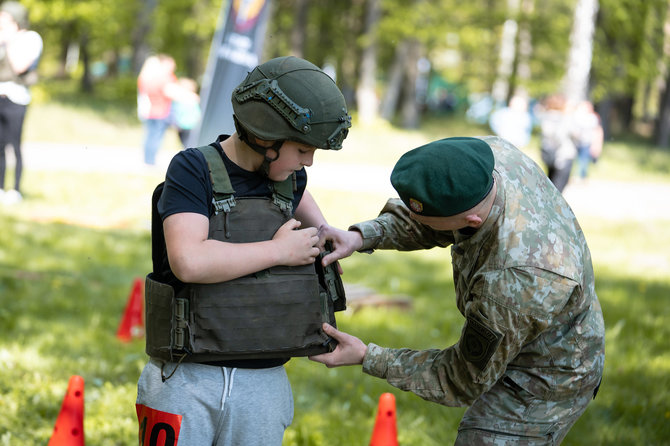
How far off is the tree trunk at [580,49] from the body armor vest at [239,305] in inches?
855

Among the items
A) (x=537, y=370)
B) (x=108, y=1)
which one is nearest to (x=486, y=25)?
(x=108, y=1)

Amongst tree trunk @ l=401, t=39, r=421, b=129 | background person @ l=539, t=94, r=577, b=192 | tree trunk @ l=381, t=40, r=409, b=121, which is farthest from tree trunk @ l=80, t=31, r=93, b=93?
background person @ l=539, t=94, r=577, b=192

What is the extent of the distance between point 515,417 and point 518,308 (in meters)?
0.55

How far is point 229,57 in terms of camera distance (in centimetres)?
1065

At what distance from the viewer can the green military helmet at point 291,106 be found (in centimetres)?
251

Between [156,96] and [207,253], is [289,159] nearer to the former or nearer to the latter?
[207,253]

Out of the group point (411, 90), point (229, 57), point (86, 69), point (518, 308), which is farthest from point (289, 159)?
point (86, 69)

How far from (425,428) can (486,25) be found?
29.9 meters

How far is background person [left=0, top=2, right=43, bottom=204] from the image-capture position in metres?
9.74

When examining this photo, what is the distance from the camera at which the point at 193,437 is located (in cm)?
261

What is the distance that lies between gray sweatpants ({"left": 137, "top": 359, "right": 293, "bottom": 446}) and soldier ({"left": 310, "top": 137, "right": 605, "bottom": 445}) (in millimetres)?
307

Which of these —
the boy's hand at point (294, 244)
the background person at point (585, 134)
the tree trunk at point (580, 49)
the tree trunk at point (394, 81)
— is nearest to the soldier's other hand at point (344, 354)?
the boy's hand at point (294, 244)

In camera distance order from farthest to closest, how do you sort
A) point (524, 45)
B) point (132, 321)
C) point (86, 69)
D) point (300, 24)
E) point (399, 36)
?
point (524, 45), point (86, 69), point (399, 36), point (300, 24), point (132, 321)

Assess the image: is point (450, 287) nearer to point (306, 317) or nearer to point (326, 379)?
point (326, 379)
